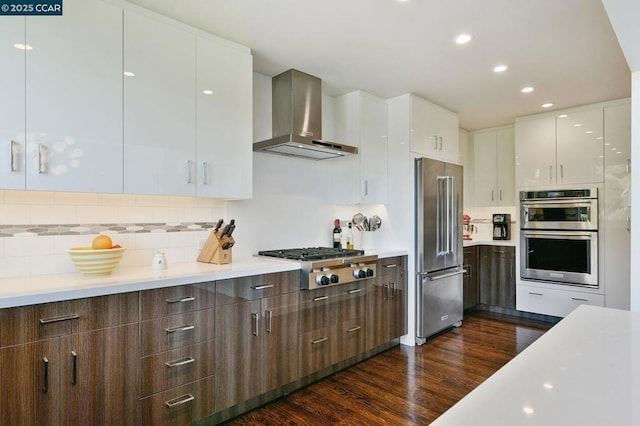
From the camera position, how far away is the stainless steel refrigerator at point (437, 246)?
3604 mm

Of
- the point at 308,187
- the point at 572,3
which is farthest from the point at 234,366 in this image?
the point at 572,3

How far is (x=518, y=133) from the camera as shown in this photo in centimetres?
449

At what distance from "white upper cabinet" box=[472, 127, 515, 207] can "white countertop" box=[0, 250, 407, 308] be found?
138 inches

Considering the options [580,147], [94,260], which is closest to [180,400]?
[94,260]

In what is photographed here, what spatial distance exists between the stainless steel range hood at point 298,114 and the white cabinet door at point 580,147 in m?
2.62

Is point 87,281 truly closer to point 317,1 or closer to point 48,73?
point 48,73

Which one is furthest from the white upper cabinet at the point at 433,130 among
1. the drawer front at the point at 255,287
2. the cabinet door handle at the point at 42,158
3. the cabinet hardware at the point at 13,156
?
the cabinet hardware at the point at 13,156

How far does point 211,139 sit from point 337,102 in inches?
66.3

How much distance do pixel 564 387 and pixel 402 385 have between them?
2127 mm

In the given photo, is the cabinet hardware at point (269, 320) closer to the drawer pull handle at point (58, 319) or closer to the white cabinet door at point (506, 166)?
the drawer pull handle at point (58, 319)

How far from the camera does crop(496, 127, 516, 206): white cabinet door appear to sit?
4832 millimetres

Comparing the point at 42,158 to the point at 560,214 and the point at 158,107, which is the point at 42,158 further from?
the point at 560,214

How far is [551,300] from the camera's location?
13.9ft

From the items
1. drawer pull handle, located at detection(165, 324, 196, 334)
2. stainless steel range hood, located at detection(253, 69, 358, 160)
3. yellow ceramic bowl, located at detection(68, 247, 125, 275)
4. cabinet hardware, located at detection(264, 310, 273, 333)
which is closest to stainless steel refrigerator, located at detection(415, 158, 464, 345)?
stainless steel range hood, located at detection(253, 69, 358, 160)
